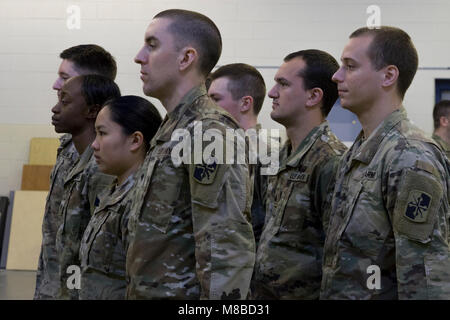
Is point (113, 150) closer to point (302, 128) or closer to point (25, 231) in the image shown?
point (302, 128)

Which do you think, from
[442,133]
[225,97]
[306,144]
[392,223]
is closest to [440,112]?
[442,133]

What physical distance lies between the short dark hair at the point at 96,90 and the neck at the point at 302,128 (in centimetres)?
79

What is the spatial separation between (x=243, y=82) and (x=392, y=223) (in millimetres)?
1782

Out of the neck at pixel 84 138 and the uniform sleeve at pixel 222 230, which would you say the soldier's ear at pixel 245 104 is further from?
the uniform sleeve at pixel 222 230

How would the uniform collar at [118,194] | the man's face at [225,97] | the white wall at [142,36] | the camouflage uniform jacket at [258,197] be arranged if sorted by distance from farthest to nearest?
the white wall at [142,36] < the man's face at [225,97] < the camouflage uniform jacket at [258,197] < the uniform collar at [118,194]

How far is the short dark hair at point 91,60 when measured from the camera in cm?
333

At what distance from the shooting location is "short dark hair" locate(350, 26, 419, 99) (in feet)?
7.03

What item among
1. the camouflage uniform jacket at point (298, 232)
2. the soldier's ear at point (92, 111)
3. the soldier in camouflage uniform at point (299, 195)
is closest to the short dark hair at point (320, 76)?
the soldier in camouflage uniform at point (299, 195)

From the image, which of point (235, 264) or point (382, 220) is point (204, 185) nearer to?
point (235, 264)

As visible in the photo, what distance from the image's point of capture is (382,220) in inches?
75.2

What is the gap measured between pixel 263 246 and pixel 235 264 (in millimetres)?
823

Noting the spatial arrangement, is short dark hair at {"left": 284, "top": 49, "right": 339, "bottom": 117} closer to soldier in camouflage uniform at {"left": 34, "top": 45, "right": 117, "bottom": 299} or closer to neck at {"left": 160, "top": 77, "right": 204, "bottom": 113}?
neck at {"left": 160, "top": 77, "right": 204, "bottom": 113}

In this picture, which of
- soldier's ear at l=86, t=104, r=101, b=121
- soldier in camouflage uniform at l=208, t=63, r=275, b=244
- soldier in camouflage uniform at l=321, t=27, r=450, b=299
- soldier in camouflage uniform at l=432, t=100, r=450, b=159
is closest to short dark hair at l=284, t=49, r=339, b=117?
soldier in camouflage uniform at l=321, t=27, r=450, b=299
